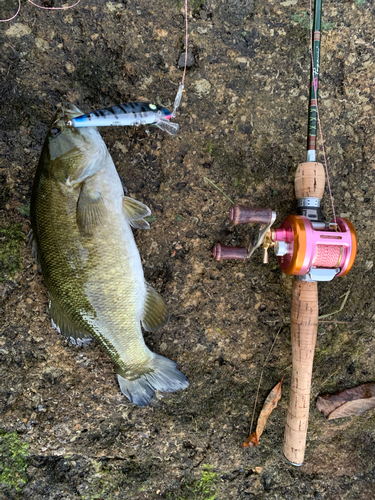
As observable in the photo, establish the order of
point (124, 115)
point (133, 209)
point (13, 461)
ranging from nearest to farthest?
point (124, 115), point (133, 209), point (13, 461)

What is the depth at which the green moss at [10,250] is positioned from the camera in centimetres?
256

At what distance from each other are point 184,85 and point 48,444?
3132 mm

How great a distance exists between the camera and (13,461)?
9.18 ft

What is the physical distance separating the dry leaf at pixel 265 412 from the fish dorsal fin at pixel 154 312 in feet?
3.77

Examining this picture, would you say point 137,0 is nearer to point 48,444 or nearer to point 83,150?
point 83,150

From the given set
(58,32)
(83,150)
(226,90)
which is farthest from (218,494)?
(58,32)

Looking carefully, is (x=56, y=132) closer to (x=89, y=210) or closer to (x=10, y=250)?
(x=89, y=210)

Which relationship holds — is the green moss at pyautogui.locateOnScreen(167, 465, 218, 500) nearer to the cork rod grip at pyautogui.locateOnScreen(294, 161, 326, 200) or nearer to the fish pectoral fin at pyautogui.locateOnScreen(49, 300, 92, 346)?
the fish pectoral fin at pyautogui.locateOnScreen(49, 300, 92, 346)

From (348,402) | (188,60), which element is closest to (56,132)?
(188,60)

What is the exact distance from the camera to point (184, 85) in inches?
102

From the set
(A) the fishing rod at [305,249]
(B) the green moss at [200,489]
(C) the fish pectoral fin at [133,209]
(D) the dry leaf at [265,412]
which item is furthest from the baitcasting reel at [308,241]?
(B) the green moss at [200,489]

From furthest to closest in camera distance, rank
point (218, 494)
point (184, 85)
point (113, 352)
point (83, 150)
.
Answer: point (218, 494) → point (184, 85) → point (113, 352) → point (83, 150)

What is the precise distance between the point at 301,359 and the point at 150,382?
1.13 m

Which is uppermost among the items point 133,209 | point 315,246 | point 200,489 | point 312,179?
point 312,179
